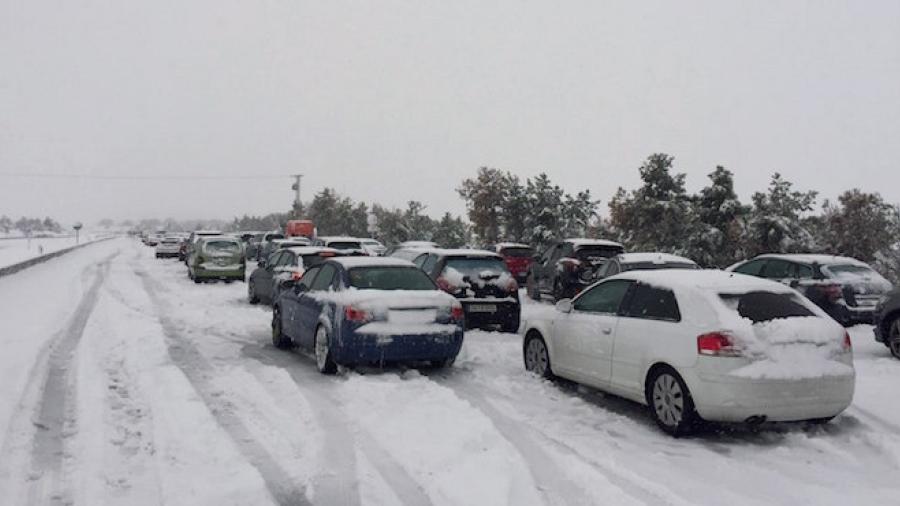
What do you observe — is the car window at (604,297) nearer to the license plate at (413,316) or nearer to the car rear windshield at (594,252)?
the license plate at (413,316)

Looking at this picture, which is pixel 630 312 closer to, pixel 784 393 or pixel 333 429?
pixel 784 393

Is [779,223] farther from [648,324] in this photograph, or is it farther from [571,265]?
[648,324]

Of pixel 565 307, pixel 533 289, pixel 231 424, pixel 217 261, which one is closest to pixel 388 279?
pixel 565 307

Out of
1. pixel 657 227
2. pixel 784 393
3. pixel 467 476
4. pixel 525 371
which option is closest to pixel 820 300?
pixel 525 371

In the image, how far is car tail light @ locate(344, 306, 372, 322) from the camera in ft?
28.1

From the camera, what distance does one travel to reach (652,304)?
6.97 metres

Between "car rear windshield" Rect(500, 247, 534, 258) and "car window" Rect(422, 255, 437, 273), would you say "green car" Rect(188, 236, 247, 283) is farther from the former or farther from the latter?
"car window" Rect(422, 255, 437, 273)

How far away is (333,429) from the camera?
6.42 meters

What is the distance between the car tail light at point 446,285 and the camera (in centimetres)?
1261

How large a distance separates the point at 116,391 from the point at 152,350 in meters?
2.67

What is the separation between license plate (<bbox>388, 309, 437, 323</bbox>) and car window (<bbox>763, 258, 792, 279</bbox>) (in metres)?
7.99

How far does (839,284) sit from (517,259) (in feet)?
39.8

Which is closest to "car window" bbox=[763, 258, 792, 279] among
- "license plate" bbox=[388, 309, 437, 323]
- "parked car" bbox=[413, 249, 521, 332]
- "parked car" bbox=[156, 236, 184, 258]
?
"parked car" bbox=[413, 249, 521, 332]

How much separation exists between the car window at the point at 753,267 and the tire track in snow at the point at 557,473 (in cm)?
918
